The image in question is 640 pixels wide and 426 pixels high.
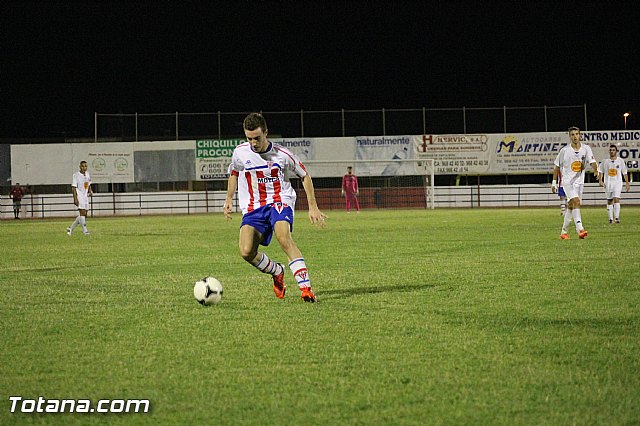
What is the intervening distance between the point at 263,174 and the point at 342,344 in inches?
126

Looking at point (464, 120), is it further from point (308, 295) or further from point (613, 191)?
point (308, 295)

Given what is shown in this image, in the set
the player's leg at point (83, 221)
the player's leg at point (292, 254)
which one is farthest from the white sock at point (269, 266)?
the player's leg at point (83, 221)

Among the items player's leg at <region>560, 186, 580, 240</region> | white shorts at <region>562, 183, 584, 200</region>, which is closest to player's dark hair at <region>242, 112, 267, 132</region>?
player's leg at <region>560, 186, 580, 240</region>

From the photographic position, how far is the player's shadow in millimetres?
8797

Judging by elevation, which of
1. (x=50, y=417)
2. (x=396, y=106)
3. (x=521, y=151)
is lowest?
(x=50, y=417)

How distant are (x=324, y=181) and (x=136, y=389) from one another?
41.5 metres

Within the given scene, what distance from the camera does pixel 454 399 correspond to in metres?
4.38

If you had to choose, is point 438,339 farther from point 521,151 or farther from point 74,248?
point 521,151

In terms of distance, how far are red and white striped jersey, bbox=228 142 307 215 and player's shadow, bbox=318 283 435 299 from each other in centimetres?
109

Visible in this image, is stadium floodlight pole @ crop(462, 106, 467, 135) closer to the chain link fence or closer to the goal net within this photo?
the chain link fence

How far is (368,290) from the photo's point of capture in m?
9.16

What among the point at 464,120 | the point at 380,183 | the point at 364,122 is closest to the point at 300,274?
the point at 380,183

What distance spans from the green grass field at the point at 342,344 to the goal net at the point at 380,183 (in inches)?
1333

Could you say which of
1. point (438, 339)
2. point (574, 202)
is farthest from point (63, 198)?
point (438, 339)
